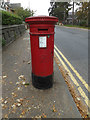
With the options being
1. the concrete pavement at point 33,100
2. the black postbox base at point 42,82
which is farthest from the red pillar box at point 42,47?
the concrete pavement at point 33,100

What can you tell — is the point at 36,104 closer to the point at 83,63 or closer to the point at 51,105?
the point at 51,105

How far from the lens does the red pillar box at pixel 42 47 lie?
2.20 m

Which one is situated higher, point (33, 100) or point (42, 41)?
point (42, 41)

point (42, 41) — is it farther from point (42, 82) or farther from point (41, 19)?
point (42, 82)

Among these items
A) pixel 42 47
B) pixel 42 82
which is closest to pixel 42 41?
pixel 42 47

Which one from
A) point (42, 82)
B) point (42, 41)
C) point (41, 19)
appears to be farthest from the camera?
point (42, 82)

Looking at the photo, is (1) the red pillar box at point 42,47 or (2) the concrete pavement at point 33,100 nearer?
(2) the concrete pavement at point 33,100

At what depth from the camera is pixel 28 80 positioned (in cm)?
316

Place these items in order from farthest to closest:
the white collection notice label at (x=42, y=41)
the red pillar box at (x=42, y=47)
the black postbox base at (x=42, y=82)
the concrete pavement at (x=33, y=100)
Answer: the black postbox base at (x=42, y=82), the white collection notice label at (x=42, y=41), the red pillar box at (x=42, y=47), the concrete pavement at (x=33, y=100)

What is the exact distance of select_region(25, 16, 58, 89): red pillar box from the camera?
7.22 feet

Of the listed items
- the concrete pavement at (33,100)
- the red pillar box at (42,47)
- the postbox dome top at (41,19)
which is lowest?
the concrete pavement at (33,100)

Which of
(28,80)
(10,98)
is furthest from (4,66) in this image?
(10,98)

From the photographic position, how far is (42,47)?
2.38 meters

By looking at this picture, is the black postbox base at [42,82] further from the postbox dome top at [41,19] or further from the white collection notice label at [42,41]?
the postbox dome top at [41,19]
